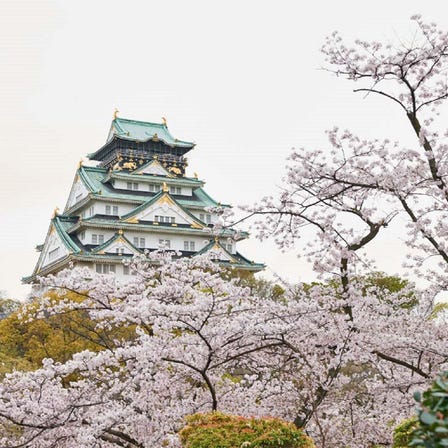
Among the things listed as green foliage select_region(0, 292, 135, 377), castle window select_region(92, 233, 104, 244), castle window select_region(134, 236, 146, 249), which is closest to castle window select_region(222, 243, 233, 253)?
castle window select_region(134, 236, 146, 249)

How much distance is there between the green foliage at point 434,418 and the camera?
245cm

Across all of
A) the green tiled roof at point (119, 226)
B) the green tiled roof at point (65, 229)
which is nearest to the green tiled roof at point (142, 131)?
the green tiled roof at point (65, 229)

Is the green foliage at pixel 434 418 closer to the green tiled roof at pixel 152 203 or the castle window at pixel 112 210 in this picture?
the green tiled roof at pixel 152 203

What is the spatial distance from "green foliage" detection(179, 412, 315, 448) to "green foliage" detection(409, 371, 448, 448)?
4.23 meters

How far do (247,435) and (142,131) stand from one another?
40870 millimetres

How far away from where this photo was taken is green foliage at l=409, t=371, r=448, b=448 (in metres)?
2.45

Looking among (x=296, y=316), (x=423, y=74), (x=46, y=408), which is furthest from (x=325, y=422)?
(x=423, y=74)

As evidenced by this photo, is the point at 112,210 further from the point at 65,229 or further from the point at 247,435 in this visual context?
the point at 247,435

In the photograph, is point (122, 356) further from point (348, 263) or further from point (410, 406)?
point (410, 406)

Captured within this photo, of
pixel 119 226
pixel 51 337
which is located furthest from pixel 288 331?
pixel 119 226

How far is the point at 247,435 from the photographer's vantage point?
686 centimetres

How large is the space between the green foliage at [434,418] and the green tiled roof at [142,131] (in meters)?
41.8

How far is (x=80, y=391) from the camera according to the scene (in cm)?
866

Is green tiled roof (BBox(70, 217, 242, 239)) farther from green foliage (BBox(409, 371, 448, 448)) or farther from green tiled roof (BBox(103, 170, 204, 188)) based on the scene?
green foliage (BBox(409, 371, 448, 448))
